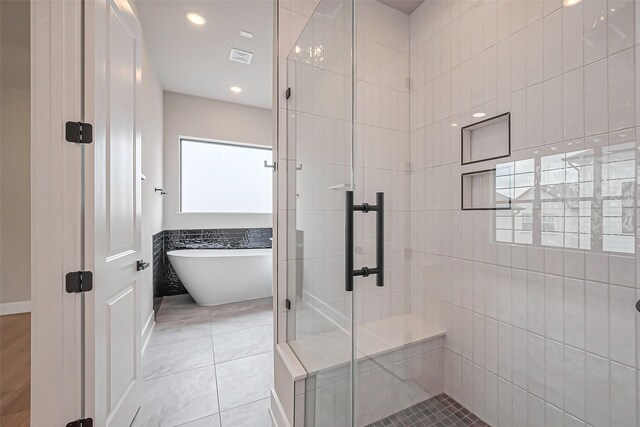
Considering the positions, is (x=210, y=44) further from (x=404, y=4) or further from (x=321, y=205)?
(x=321, y=205)

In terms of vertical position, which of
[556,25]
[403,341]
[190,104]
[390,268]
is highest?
[190,104]

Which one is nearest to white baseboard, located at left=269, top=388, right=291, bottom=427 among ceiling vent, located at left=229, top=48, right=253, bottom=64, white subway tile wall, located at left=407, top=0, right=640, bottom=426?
white subway tile wall, located at left=407, top=0, right=640, bottom=426

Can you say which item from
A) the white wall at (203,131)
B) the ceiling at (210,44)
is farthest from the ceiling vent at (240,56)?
the white wall at (203,131)

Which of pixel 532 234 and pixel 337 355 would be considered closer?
pixel 337 355

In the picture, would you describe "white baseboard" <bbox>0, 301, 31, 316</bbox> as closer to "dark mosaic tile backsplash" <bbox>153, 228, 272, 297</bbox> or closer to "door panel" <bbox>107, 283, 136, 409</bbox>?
"dark mosaic tile backsplash" <bbox>153, 228, 272, 297</bbox>

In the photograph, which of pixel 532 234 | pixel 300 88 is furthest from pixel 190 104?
pixel 532 234

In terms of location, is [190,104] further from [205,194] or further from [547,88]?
[547,88]

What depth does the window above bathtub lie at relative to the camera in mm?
3949

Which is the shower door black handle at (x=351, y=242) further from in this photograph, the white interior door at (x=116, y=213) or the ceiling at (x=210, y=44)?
the ceiling at (x=210, y=44)

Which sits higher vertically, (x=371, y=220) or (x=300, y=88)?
(x=300, y=88)

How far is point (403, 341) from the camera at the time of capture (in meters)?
1.68

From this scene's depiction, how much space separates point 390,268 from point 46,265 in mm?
1826

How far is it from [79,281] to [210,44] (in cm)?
258

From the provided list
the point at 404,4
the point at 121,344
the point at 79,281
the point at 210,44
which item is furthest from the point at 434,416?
the point at 210,44
